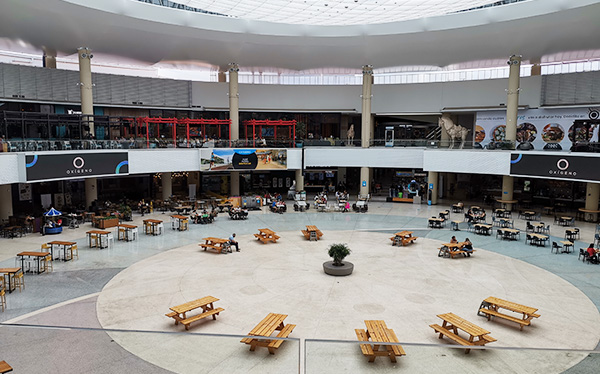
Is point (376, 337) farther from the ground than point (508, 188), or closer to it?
closer to it

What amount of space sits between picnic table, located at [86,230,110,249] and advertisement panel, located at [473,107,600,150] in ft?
93.2

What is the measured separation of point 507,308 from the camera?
12.8 m

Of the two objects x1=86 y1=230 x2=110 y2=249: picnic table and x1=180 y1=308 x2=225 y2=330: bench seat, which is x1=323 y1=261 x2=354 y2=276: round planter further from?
x1=86 y1=230 x2=110 y2=249: picnic table

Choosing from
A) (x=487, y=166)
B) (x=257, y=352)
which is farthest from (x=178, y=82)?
(x=257, y=352)

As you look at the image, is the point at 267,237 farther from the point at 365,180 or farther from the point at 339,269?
the point at 365,180

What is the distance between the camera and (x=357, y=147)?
3925cm

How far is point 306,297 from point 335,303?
110 centimetres

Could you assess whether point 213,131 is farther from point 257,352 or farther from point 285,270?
point 257,352

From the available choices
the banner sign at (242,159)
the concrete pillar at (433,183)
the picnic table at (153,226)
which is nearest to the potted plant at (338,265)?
the picnic table at (153,226)

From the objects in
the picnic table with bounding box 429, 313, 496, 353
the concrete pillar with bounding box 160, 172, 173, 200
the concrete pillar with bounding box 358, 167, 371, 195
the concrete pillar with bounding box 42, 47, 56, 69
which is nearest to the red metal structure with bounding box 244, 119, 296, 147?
the concrete pillar with bounding box 358, 167, 371, 195

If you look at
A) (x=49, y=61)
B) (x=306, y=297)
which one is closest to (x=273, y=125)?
(x=49, y=61)

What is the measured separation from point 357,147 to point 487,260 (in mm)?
21224

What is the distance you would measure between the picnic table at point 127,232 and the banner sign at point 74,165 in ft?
19.3

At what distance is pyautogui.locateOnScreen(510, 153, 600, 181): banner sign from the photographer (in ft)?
89.2
